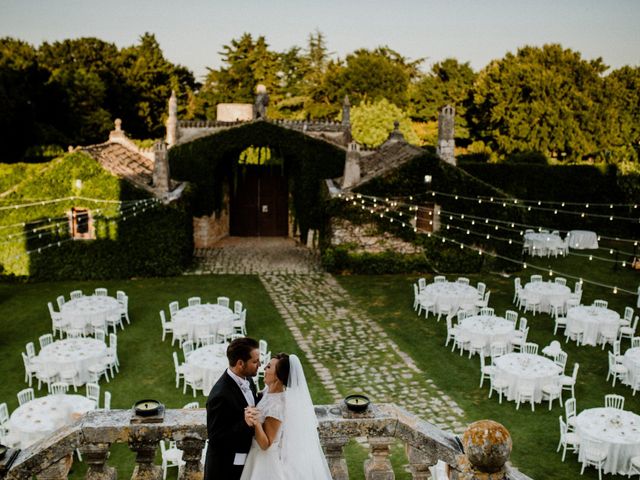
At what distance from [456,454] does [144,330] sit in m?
13.2

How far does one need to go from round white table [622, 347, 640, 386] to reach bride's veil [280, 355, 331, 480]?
1064 centimetres

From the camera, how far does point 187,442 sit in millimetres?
4148

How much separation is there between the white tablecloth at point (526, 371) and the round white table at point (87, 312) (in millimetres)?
9606

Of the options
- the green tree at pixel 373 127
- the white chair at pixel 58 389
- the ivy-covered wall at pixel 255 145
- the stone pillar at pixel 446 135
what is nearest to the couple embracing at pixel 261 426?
the white chair at pixel 58 389

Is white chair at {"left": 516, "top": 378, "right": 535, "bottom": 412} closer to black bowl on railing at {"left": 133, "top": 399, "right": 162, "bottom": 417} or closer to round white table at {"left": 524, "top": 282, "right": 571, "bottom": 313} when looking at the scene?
round white table at {"left": 524, "top": 282, "right": 571, "bottom": 313}

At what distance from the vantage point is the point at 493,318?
14805mm

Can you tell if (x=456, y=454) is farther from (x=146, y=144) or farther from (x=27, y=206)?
(x=146, y=144)

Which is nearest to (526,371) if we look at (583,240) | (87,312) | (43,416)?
(43,416)

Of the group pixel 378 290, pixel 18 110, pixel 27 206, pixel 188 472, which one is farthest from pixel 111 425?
pixel 18 110

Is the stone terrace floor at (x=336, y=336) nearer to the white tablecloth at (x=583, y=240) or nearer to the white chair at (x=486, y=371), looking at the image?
the white chair at (x=486, y=371)

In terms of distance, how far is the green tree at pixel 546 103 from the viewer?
127ft

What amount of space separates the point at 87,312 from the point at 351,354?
675 centimetres

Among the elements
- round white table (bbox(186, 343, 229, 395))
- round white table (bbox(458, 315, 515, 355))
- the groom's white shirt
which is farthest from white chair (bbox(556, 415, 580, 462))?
the groom's white shirt

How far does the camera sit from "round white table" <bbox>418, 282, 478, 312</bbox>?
16.9 m
